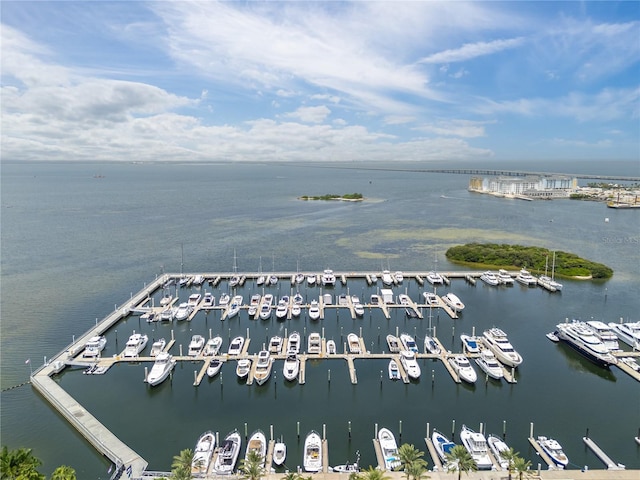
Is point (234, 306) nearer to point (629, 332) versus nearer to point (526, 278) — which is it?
point (526, 278)

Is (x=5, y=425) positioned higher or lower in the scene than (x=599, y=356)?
lower

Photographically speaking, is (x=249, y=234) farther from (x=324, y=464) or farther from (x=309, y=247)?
(x=324, y=464)

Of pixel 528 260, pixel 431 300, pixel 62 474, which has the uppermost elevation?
pixel 62 474

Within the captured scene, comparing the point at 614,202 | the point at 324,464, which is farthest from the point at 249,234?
the point at 614,202

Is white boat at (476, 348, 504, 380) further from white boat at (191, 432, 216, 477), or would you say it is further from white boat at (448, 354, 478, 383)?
white boat at (191, 432, 216, 477)

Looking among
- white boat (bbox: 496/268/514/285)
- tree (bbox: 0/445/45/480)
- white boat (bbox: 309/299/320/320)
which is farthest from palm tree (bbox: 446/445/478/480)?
white boat (bbox: 496/268/514/285)

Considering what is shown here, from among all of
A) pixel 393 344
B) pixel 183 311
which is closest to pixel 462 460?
pixel 393 344
